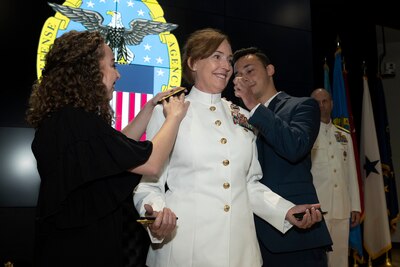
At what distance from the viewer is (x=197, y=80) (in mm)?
1758

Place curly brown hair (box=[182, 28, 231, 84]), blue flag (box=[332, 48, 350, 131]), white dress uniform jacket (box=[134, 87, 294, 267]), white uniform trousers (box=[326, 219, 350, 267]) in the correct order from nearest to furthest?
white dress uniform jacket (box=[134, 87, 294, 267]) < curly brown hair (box=[182, 28, 231, 84]) < white uniform trousers (box=[326, 219, 350, 267]) < blue flag (box=[332, 48, 350, 131])

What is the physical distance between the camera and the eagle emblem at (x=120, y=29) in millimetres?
3562

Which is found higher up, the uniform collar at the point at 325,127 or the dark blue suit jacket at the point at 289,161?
the uniform collar at the point at 325,127

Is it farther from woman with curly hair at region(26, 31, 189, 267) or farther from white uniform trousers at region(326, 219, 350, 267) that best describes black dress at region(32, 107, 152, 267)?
white uniform trousers at region(326, 219, 350, 267)

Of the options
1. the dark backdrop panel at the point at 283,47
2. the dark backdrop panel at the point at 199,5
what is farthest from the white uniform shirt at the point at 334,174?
the dark backdrop panel at the point at 199,5

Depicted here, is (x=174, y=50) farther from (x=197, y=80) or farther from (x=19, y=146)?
(x=197, y=80)

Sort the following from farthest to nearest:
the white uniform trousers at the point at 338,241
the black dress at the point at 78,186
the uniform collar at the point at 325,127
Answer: the uniform collar at the point at 325,127 < the white uniform trousers at the point at 338,241 < the black dress at the point at 78,186

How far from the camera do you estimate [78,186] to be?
128cm

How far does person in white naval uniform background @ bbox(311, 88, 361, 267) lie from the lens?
3559 mm

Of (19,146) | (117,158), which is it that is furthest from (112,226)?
(19,146)

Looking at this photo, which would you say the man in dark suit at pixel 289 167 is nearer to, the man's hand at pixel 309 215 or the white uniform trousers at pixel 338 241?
the man's hand at pixel 309 215

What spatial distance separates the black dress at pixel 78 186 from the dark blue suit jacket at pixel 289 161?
637 mm

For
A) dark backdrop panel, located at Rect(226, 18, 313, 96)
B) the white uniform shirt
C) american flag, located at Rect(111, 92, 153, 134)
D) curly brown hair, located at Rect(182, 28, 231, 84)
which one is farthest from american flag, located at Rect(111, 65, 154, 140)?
curly brown hair, located at Rect(182, 28, 231, 84)

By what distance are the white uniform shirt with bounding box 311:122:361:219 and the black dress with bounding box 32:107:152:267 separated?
2.56 m
